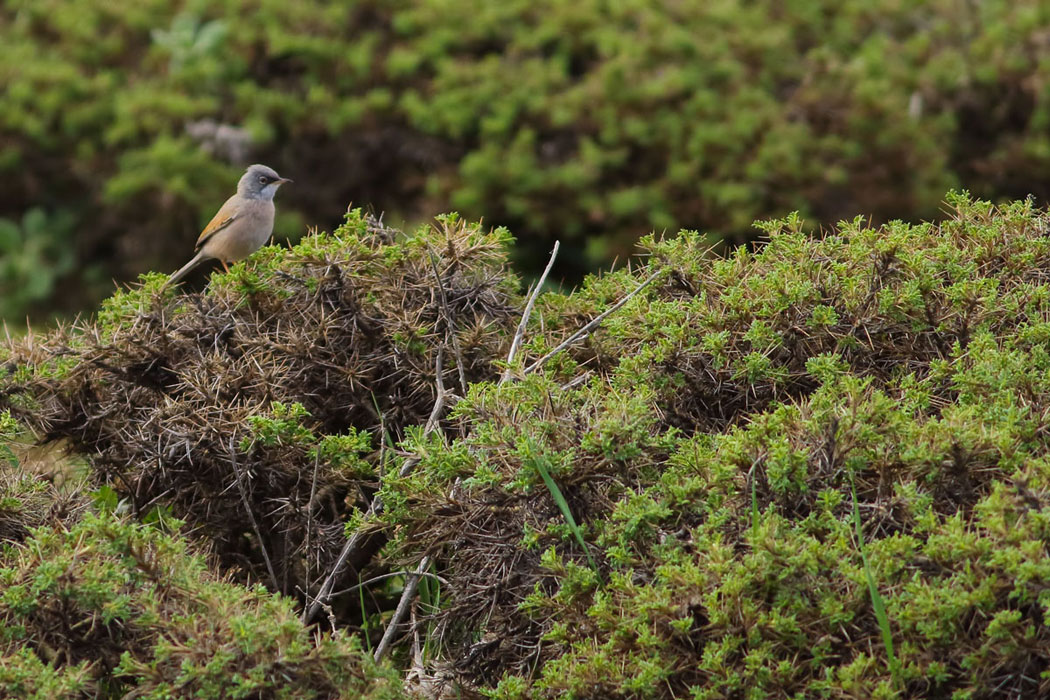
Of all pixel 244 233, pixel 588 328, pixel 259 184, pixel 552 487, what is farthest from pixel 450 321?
pixel 259 184

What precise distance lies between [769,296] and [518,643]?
1049mm

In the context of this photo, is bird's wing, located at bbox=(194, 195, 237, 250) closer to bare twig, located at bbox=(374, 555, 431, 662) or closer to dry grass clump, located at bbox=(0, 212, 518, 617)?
dry grass clump, located at bbox=(0, 212, 518, 617)

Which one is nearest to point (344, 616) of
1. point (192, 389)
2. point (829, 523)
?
point (192, 389)

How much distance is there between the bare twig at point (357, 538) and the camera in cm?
304

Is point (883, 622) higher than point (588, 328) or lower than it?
lower

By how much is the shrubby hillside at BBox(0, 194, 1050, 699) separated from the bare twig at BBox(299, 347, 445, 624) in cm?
1

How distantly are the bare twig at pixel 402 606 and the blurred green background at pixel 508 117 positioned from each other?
356 cm

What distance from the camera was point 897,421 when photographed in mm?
2633

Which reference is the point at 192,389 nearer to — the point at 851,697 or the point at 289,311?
the point at 289,311

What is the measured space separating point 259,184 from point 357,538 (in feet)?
8.36

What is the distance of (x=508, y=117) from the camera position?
21.2 feet

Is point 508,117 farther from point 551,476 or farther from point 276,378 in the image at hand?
point 551,476

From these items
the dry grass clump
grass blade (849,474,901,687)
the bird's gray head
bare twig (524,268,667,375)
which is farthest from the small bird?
grass blade (849,474,901,687)

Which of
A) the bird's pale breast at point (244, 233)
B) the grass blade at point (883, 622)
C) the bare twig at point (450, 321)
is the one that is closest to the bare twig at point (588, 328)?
the bare twig at point (450, 321)
